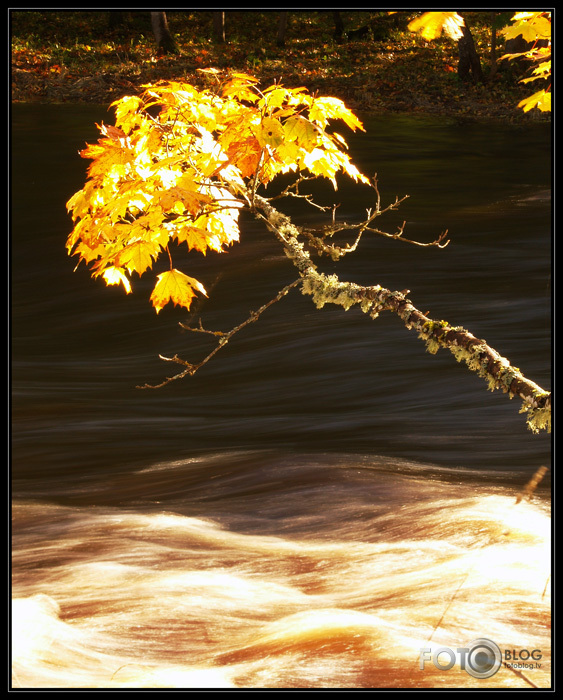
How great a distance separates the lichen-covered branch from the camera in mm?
2467

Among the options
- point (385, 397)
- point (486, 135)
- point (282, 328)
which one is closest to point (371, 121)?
point (486, 135)

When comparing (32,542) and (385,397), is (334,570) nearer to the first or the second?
(32,542)

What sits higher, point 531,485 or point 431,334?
point 431,334

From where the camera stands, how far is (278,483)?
450 cm

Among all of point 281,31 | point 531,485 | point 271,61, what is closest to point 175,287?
point 531,485

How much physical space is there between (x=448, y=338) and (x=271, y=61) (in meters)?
21.5

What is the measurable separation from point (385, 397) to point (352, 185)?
7916 mm

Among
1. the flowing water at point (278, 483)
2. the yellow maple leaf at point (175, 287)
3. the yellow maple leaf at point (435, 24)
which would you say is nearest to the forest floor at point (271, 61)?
the flowing water at point (278, 483)

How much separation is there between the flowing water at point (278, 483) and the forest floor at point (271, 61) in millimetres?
10171

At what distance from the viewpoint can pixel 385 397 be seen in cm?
598

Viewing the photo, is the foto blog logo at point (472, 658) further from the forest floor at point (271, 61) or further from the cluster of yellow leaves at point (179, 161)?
the forest floor at point (271, 61)

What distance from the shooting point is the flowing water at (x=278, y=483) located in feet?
9.49

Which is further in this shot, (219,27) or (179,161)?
(219,27)

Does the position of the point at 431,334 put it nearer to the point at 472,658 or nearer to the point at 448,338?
the point at 448,338
